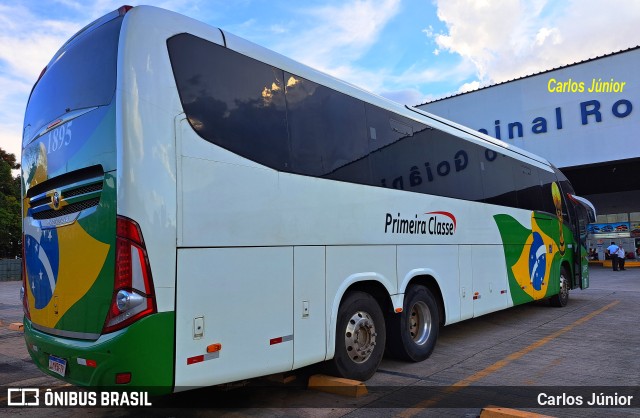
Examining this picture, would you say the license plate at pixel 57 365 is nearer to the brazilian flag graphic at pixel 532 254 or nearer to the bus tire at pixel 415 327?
the bus tire at pixel 415 327

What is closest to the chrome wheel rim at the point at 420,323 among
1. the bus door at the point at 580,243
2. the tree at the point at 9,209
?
the bus door at the point at 580,243

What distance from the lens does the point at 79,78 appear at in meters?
4.16

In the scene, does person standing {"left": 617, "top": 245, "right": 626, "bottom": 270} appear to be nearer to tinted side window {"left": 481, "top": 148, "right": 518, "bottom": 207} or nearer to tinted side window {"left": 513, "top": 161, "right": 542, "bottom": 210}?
tinted side window {"left": 513, "top": 161, "right": 542, "bottom": 210}

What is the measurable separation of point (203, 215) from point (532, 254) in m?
8.43

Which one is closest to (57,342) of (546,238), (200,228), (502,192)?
(200,228)

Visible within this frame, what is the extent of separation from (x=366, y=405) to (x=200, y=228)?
8.07 ft

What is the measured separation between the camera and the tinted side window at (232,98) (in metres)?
3.91

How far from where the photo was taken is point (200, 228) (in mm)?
3764

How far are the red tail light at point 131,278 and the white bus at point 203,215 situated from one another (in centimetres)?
1

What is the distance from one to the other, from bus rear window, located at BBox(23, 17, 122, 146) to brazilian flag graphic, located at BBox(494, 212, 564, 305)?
7.03 meters

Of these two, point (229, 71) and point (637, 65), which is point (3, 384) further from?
point (637, 65)

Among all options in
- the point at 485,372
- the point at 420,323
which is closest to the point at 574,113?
the point at 420,323

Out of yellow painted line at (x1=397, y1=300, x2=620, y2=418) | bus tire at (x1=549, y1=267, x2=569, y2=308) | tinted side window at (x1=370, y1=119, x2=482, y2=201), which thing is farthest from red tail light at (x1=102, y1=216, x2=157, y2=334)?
bus tire at (x1=549, y1=267, x2=569, y2=308)

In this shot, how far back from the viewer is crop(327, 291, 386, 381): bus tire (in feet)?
16.7
